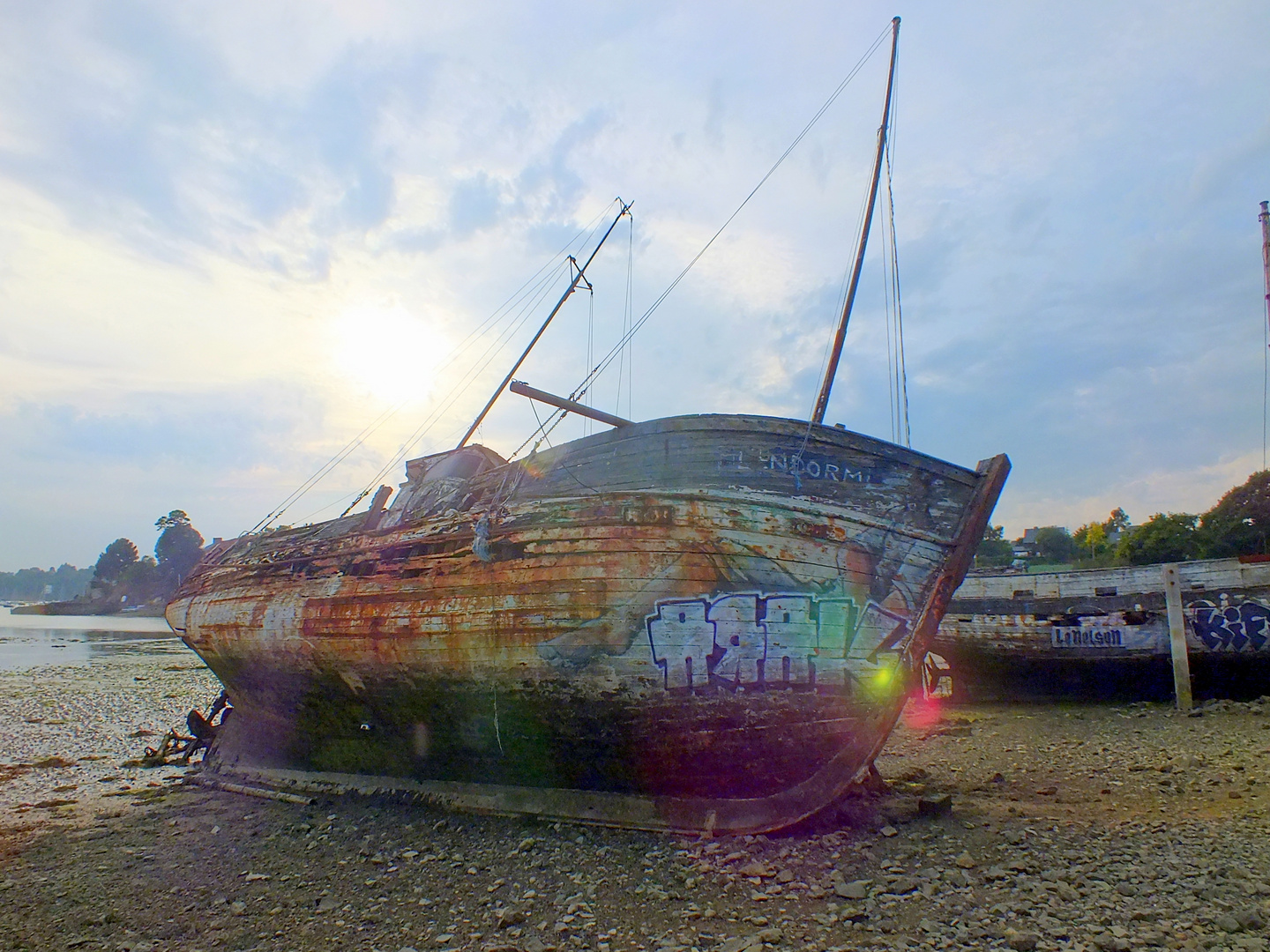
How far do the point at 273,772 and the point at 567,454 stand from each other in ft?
22.1

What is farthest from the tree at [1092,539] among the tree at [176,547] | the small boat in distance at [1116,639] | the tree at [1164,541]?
the tree at [176,547]

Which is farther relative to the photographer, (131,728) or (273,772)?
(131,728)

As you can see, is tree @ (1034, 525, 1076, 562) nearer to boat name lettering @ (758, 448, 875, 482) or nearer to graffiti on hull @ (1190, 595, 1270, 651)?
graffiti on hull @ (1190, 595, 1270, 651)

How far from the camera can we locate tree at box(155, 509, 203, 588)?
91.2 metres

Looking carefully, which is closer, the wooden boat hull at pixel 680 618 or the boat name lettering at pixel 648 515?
the wooden boat hull at pixel 680 618

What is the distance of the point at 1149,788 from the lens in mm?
7215

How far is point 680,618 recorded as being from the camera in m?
6.54

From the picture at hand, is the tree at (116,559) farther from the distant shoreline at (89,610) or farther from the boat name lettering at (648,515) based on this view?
the boat name lettering at (648,515)

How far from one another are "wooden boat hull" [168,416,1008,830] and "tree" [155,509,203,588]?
3816 inches

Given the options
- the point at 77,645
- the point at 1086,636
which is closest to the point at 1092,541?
the point at 1086,636

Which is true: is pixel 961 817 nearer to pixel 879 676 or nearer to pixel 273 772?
pixel 879 676

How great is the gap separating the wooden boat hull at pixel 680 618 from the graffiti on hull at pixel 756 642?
2 cm

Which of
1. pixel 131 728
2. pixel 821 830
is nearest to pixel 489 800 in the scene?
pixel 821 830

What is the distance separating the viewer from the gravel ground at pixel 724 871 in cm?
462
